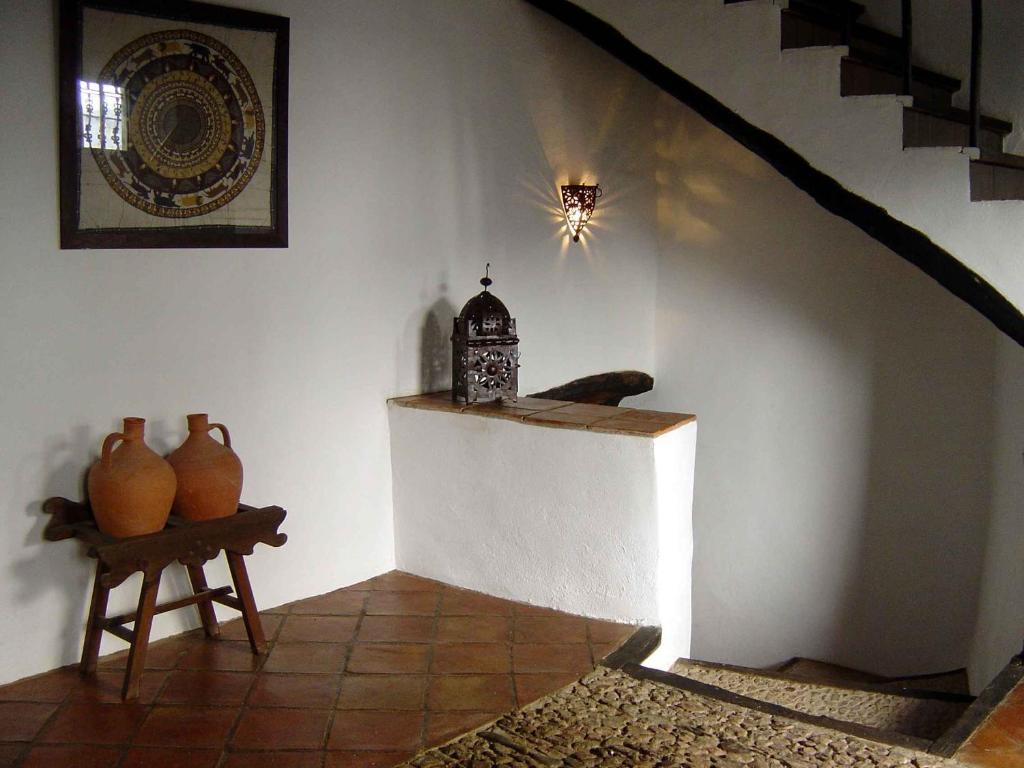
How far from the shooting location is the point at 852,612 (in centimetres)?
525

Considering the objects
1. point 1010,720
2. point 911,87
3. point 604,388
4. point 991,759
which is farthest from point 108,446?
point 911,87

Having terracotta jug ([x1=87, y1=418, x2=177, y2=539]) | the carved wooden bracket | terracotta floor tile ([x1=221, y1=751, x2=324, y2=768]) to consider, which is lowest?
terracotta floor tile ([x1=221, y1=751, x2=324, y2=768])

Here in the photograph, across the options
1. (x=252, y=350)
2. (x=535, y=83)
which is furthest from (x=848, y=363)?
(x=252, y=350)

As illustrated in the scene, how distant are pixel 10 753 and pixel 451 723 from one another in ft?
3.86

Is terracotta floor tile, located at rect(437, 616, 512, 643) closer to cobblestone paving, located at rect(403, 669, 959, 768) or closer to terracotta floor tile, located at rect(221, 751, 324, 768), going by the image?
cobblestone paving, located at rect(403, 669, 959, 768)

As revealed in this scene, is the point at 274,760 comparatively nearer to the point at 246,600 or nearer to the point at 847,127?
the point at 246,600

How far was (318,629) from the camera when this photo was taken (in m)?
3.45

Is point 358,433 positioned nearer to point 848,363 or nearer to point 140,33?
point 140,33

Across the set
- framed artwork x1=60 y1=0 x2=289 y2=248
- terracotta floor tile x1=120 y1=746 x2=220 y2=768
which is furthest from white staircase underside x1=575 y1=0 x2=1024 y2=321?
terracotta floor tile x1=120 y1=746 x2=220 y2=768

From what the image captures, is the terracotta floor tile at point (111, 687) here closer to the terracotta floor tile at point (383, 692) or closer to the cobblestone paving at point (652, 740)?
the terracotta floor tile at point (383, 692)

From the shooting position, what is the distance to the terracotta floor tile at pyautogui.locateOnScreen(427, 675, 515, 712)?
287 cm

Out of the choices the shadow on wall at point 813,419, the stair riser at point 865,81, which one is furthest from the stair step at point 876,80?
the shadow on wall at point 813,419

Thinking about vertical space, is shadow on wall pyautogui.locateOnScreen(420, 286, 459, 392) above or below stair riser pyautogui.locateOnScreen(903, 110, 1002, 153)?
below

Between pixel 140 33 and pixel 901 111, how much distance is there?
8.91 ft
